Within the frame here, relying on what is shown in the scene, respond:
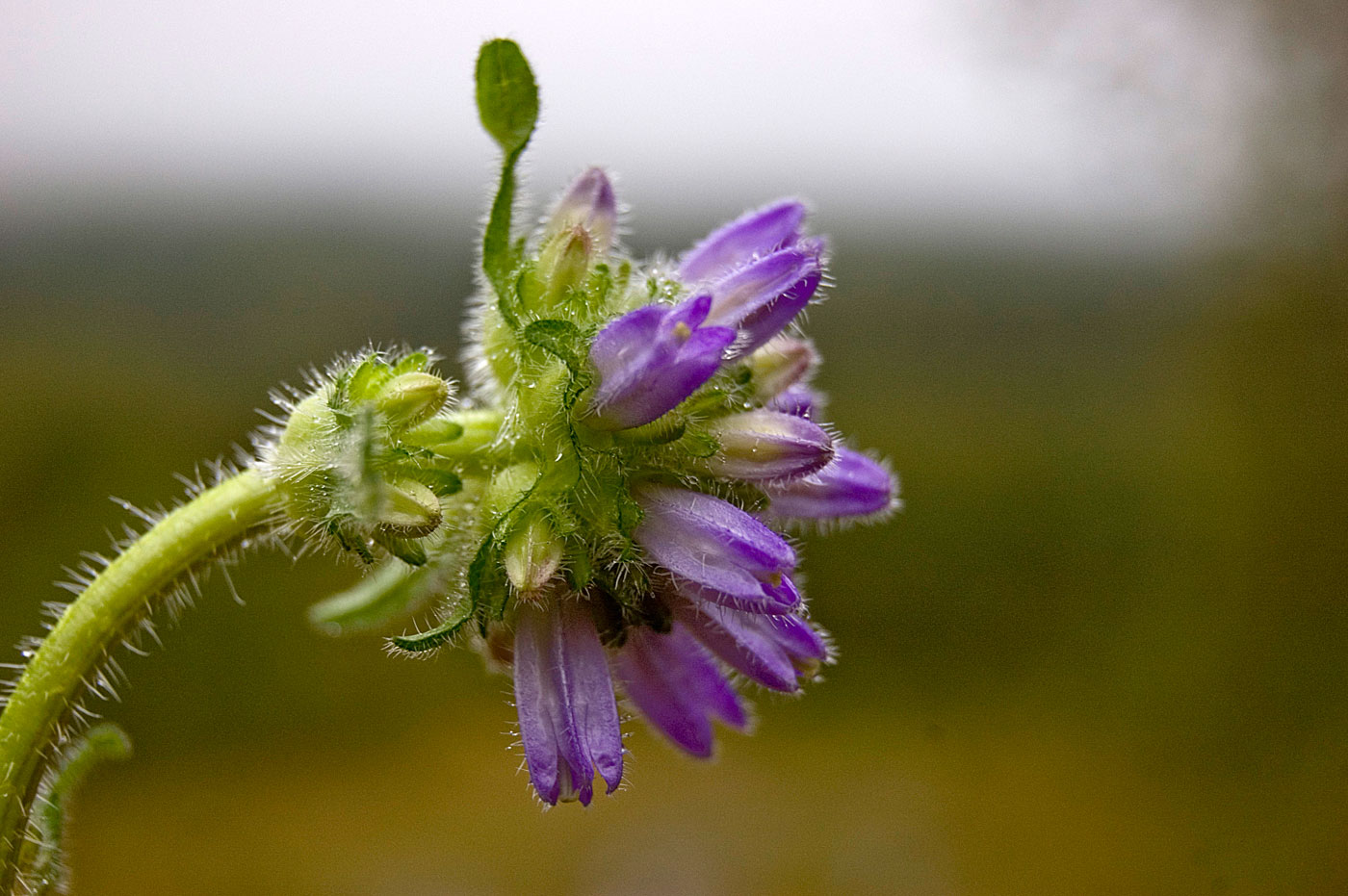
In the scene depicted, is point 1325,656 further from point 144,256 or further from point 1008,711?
point 144,256

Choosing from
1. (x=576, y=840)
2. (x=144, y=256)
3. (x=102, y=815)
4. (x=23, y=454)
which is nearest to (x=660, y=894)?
(x=576, y=840)

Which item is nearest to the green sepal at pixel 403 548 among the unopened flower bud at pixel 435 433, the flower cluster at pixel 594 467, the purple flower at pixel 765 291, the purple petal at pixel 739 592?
the flower cluster at pixel 594 467

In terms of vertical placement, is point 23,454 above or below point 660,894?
above

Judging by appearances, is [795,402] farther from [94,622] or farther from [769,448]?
[94,622]

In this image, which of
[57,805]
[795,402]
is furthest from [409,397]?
[57,805]

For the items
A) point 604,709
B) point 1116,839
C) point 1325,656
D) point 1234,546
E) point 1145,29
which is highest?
point 1145,29

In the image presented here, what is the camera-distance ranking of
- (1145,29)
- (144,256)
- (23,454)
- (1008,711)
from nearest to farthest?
(23,454)
(144,256)
(1145,29)
(1008,711)
